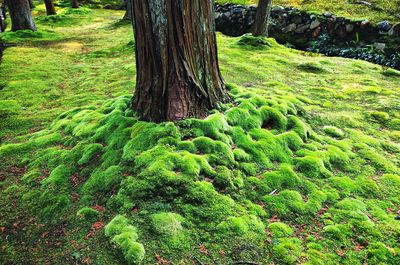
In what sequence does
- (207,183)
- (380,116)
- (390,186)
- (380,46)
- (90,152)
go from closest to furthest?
(207,183), (390,186), (90,152), (380,116), (380,46)

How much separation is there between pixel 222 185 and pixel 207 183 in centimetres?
23

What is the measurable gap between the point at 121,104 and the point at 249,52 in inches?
299

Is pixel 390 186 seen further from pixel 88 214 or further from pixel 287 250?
pixel 88 214

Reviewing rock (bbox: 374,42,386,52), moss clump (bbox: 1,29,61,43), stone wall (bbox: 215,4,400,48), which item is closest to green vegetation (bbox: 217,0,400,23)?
stone wall (bbox: 215,4,400,48)

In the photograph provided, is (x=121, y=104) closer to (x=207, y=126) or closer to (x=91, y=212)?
(x=207, y=126)

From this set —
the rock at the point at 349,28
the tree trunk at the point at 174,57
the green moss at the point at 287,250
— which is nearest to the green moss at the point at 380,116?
the tree trunk at the point at 174,57

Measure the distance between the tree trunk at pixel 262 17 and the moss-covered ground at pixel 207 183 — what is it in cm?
659

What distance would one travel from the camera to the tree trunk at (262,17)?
13.3 metres

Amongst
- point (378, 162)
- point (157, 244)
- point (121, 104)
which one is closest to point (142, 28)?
point (121, 104)

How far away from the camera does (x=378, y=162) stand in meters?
5.43

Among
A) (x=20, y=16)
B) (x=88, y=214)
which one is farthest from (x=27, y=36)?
(x=88, y=214)

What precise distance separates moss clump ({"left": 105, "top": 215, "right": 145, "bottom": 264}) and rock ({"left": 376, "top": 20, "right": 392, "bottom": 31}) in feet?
51.5

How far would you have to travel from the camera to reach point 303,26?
1705cm

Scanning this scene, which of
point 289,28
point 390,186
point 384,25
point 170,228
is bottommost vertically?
point 390,186
